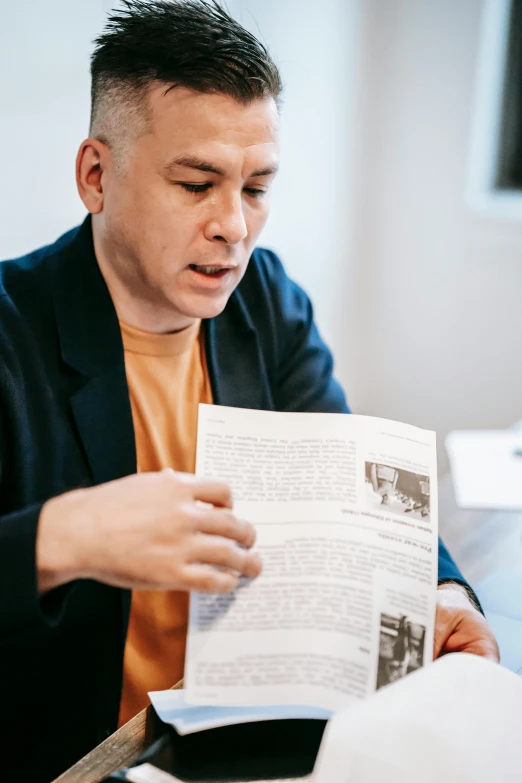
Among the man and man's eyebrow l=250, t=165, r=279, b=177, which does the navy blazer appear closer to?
the man

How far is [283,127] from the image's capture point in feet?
8.09

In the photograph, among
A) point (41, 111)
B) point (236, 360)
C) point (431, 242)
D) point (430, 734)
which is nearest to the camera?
point (430, 734)

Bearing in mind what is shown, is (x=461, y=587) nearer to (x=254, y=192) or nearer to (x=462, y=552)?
(x=462, y=552)

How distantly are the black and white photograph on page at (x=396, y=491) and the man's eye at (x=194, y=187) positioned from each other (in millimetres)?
429

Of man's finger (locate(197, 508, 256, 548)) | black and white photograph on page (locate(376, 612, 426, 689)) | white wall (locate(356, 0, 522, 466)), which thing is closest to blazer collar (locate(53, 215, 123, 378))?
man's finger (locate(197, 508, 256, 548))

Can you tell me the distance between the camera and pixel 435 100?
9.19 feet

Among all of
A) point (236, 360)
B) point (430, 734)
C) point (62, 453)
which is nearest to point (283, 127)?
point (236, 360)

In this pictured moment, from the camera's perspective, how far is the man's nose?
3.21 feet

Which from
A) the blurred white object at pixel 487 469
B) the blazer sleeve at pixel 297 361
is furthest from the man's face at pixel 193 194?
the blurred white object at pixel 487 469

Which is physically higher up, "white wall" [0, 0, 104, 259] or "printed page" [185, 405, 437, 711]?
"white wall" [0, 0, 104, 259]

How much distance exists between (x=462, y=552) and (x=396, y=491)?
60 centimetres

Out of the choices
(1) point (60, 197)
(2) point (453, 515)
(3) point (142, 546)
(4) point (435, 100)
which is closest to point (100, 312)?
(3) point (142, 546)

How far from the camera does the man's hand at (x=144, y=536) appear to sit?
0.65 meters

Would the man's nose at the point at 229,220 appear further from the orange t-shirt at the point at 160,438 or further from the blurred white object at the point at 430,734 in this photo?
the blurred white object at the point at 430,734
